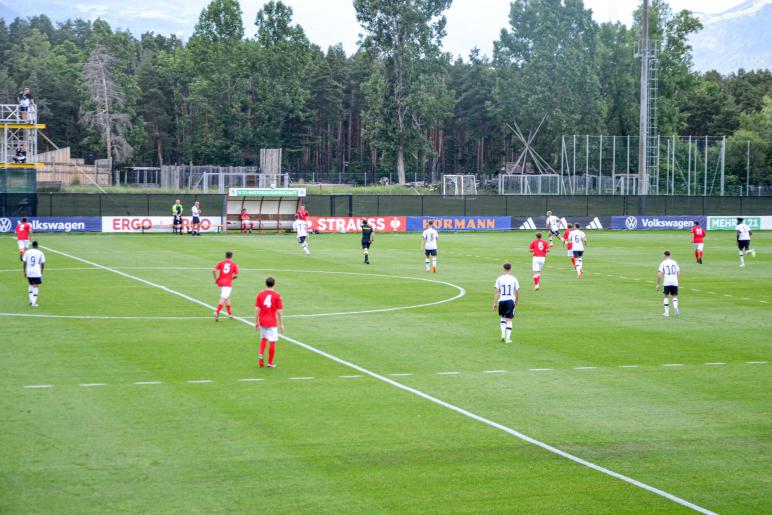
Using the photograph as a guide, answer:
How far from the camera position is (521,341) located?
938 inches

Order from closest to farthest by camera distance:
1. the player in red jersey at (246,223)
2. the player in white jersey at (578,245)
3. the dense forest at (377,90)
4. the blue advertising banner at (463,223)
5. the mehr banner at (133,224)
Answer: the player in white jersey at (578,245) < the mehr banner at (133,224) < the player in red jersey at (246,223) < the blue advertising banner at (463,223) < the dense forest at (377,90)

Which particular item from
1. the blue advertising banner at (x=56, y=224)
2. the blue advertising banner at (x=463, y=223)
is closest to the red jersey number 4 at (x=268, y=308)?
the blue advertising banner at (x=56, y=224)

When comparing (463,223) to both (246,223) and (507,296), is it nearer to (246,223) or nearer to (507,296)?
(246,223)

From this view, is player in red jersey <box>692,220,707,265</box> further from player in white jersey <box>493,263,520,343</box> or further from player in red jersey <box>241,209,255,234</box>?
player in red jersey <box>241,209,255,234</box>

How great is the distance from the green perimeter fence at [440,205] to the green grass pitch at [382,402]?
37535 mm

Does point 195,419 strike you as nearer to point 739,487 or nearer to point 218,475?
point 218,475

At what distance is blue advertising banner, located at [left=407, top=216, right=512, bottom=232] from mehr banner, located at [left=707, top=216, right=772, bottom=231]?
51.3ft

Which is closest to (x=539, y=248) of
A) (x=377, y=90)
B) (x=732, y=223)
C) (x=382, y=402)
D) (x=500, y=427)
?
(x=382, y=402)

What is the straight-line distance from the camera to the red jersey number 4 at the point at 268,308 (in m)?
19.5

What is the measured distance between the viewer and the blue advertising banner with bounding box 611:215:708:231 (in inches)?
2862

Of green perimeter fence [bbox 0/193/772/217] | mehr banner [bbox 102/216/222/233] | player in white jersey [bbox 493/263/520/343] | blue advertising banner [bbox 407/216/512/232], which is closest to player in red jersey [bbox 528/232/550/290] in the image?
player in white jersey [bbox 493/263/520/343]

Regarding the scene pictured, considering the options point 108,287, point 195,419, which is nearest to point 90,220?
point 108,287

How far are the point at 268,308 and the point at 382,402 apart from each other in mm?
3574

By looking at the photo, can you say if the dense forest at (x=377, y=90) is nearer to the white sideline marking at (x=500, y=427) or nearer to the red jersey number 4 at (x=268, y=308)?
the white sideline marking at (x=500, y=427)
